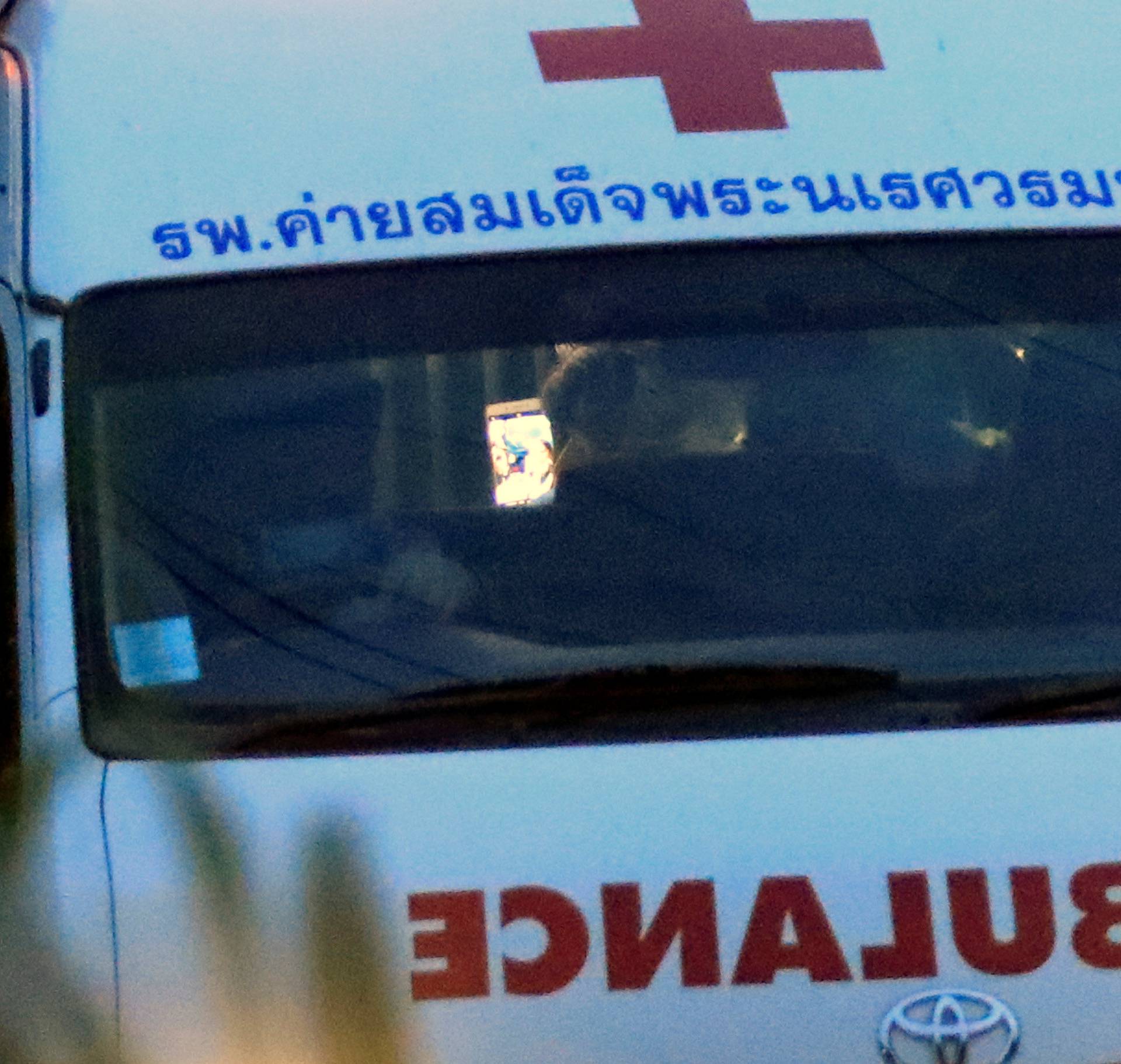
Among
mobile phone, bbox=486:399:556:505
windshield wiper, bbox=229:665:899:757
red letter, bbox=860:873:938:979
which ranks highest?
mobile phone, bbox=486:399:556:505

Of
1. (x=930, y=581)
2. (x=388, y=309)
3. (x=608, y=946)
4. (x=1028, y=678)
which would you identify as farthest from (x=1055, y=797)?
(x=388, y=309)

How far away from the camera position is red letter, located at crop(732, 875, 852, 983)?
2.48 m

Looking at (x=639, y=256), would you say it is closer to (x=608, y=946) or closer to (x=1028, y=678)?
(x=1028, y=678)

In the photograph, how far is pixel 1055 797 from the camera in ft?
8.38

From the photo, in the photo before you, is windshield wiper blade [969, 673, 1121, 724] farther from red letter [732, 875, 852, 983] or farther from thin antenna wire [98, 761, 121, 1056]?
thin antenna wire [98, 761, 121, 1056]

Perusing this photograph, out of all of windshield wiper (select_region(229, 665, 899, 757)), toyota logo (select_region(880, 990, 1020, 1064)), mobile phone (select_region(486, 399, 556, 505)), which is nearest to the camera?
toyota logo (select_region(880, 990, 1020, 1064))

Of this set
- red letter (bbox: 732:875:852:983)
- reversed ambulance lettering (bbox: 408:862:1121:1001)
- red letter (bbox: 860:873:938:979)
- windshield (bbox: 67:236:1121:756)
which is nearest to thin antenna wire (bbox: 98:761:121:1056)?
windshield (bbox: 67:236:1121:756)

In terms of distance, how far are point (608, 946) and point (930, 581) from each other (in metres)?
0.71

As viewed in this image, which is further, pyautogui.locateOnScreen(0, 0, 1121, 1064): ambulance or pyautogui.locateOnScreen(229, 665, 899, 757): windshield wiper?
pyautogui.locateOnScreen(229, 665, 899, 757): windshield wiper

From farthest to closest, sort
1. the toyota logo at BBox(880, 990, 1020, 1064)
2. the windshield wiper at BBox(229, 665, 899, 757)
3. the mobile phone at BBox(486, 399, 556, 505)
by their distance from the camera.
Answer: the mobile phone at BBox(486, 399, 556, 505), the windshield wiper at BBox(229, 665, 899, 757), the toyota logo at BBox(880, 990, 1020, 1064)

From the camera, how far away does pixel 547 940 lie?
2479 mm

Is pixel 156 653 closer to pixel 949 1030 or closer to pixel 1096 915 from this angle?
pixel 949 1030

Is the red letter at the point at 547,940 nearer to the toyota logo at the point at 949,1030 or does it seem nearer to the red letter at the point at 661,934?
the red letter at the point at 661,934

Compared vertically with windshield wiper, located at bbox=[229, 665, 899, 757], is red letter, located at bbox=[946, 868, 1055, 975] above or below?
below
